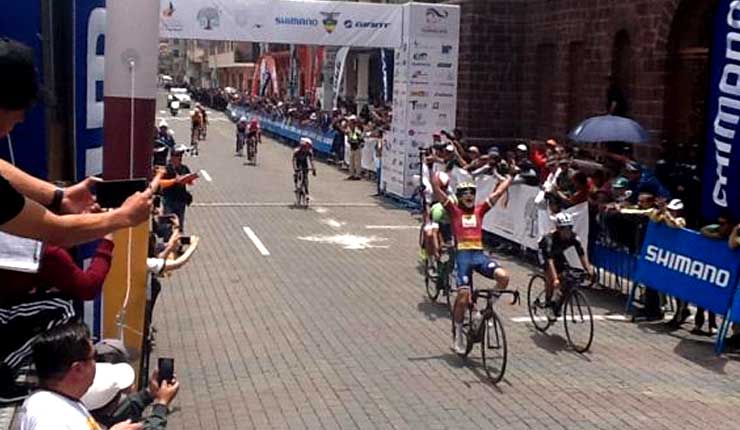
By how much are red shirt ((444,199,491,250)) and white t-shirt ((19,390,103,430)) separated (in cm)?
745

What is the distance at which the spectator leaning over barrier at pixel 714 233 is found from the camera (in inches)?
451

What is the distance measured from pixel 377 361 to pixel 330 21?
15.6 m

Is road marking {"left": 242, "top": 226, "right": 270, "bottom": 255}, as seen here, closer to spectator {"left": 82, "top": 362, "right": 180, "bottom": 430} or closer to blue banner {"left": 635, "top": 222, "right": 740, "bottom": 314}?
blue banner {"left": 635, "top": 222, "right": 740, "bottom": 314}

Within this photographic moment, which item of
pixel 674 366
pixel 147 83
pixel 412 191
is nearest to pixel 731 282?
pixel 674 366

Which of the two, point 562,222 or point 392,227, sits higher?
point 562,222

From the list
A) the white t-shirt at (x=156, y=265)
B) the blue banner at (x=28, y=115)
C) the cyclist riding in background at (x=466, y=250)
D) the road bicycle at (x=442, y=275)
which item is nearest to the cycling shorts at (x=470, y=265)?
the cyclist riding in background at (x=466, y=250)

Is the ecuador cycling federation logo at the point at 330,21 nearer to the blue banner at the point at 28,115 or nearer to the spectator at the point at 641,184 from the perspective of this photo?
the spectator at the point at 641,184

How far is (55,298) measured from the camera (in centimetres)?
455

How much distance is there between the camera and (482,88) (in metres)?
25.2

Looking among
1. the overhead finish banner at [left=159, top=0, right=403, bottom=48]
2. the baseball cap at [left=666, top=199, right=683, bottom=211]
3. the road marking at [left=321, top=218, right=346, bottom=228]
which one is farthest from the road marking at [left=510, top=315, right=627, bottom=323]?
the overhead finish banner at [left=159, top=0, right=403, bottom=48]

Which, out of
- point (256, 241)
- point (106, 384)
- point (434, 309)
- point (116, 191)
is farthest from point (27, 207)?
point (256, 241)

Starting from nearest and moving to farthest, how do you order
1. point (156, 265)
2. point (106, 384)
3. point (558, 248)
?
point (106, 384) → point (156, 265) → point (558, 248)

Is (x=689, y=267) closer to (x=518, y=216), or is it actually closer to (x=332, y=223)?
(x=518, y=216)

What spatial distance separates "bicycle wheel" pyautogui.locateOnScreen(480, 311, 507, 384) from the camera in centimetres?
982
